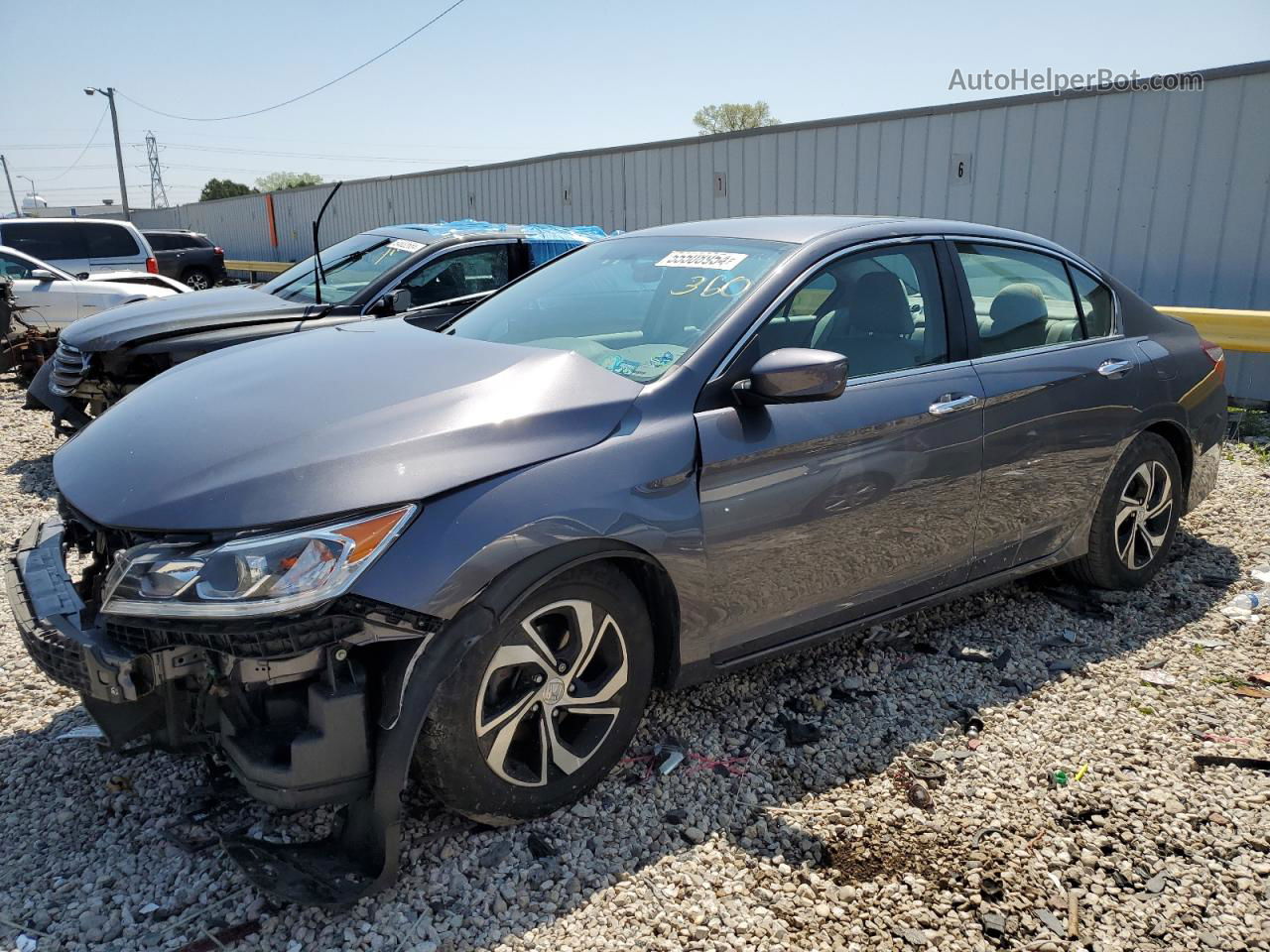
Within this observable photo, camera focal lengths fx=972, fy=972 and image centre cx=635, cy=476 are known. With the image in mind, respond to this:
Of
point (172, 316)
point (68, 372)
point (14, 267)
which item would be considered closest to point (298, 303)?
point (172, 316)

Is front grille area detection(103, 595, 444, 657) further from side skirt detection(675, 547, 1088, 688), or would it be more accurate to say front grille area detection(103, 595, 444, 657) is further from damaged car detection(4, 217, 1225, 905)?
side skirt detection(675, 547, 1088, 688)

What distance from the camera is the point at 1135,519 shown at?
448 centimetres

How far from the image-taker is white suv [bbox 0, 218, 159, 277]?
51.2 ft

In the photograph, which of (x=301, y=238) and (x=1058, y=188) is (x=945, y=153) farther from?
(x=301, y=238)

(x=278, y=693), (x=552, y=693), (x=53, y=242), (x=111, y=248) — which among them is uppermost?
(x=53, y=242)

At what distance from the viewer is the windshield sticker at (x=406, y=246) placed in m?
7.38

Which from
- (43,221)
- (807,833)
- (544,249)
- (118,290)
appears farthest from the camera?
(43,221)

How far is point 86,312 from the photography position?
39.5 feet

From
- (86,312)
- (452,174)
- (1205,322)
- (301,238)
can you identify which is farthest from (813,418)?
(301,238)

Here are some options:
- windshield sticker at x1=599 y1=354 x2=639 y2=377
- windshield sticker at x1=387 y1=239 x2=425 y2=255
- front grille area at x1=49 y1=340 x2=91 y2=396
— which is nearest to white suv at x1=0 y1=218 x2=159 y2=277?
windshield sticker at x1=387 y1=239 x2=425 y2=255

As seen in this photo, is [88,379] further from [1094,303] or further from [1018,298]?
[1094,303]

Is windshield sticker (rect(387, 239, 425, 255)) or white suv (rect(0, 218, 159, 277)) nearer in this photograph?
windshield sticker (rect(387, 239, 425, 255))

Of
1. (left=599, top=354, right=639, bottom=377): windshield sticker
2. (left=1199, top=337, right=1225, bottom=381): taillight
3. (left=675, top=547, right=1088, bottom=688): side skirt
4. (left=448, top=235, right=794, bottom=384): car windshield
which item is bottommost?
(left=675, top=547, right=1088, bottom=688): side skirt

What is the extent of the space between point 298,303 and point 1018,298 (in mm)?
5075
